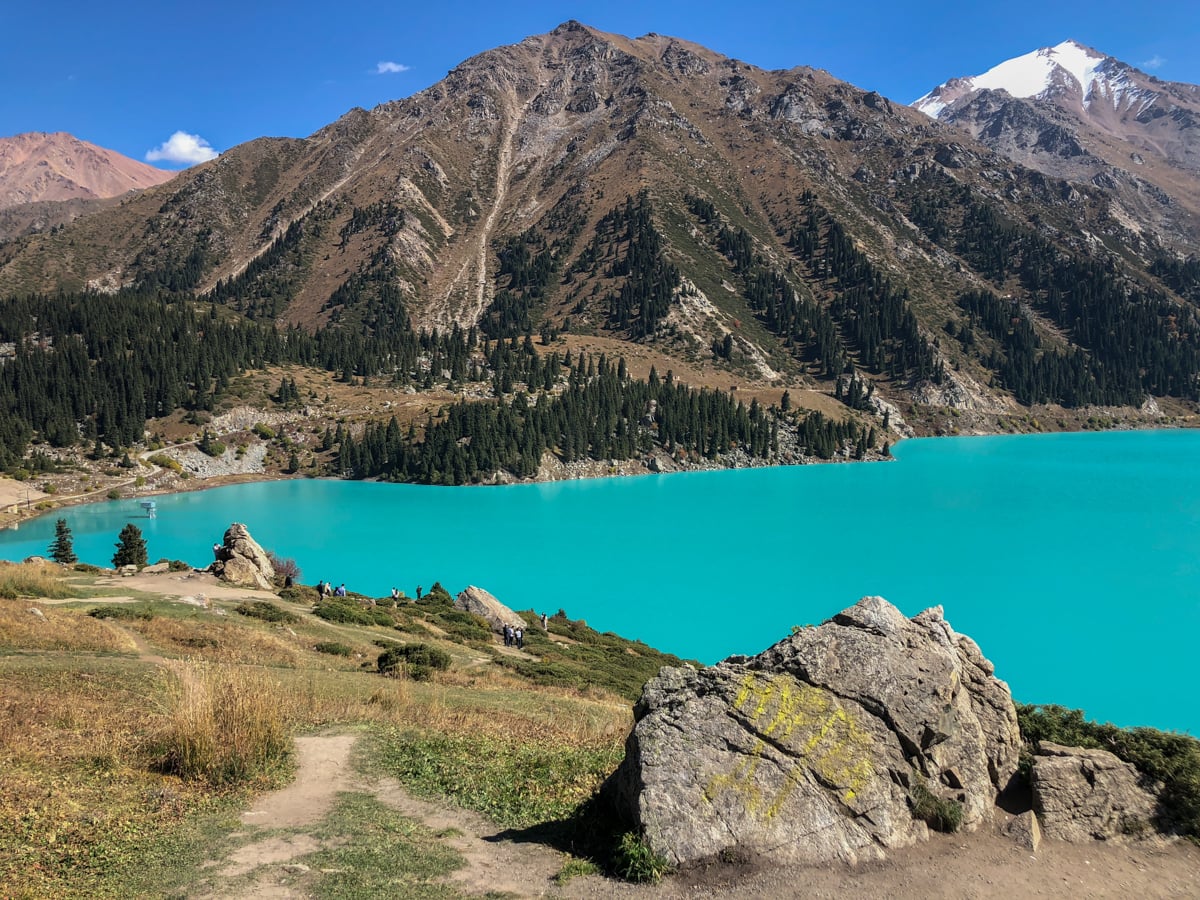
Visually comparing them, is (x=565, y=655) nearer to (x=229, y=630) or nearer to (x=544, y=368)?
(x=229, y=630)

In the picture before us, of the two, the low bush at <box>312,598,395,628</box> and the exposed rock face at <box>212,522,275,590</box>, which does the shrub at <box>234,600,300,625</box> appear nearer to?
the low bush at <box>312,598,395,628</box>

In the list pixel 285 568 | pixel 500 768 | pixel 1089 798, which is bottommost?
pixel 285 568

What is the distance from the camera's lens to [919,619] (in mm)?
12938

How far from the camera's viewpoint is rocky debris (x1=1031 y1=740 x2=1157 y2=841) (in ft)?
34.8

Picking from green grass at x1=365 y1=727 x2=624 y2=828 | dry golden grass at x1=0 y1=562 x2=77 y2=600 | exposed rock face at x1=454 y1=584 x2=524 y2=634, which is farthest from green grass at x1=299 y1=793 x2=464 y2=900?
exposed rock face at x1=454 y1=584 x2=524 y2=634

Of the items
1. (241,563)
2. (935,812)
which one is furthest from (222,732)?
(241,563)

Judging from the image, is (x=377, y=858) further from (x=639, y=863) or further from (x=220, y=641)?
(x=220, y=641)

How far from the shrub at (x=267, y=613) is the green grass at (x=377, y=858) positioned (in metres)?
24.2

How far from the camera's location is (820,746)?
35.2 feet

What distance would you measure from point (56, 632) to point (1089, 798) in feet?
89.1

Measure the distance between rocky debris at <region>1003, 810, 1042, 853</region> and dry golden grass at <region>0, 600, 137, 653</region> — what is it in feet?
76.9

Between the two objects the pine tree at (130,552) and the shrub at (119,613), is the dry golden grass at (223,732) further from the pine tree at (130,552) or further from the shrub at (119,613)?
the pine tree at (130,552)

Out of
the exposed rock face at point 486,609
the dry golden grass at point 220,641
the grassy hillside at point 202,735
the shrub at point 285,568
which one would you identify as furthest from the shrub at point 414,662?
the shrub at point 285,568

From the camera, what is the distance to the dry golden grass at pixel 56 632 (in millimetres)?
21422
